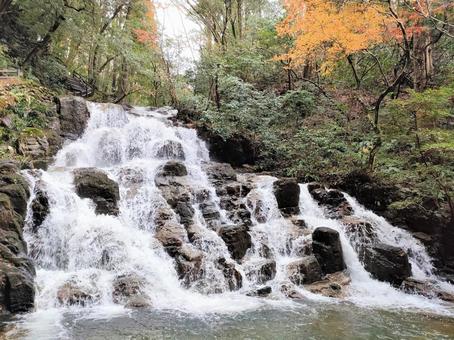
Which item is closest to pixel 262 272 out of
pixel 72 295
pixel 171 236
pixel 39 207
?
pixel 171 236

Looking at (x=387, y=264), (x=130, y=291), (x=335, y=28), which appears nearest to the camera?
(x=130, y=291)

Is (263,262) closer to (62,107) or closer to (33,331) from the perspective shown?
(33,331)

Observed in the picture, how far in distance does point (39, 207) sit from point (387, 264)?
9152mm

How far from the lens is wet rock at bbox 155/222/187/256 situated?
9758 millimetres

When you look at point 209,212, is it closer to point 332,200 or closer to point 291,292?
point 291,292

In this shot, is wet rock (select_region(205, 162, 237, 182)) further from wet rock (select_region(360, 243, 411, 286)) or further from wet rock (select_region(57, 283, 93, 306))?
wet rock (select_region(57, 283, 93, 306))

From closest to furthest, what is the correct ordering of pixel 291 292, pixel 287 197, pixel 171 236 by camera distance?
1. pixel 291 292
2. pixel 171 236
3. pixel 287 197

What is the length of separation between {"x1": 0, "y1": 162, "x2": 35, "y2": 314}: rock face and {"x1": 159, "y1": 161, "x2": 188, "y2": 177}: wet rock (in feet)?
15.3

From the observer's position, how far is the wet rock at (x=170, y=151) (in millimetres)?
16516

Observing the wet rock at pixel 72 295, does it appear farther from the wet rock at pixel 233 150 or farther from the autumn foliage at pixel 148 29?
the autumn foliage at pixel 148 29

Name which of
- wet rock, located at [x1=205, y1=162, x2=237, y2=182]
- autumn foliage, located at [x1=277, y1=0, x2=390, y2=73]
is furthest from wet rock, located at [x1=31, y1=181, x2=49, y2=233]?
autumn foliage, located at [x1=277, y1=0, x2=390, y2=73]

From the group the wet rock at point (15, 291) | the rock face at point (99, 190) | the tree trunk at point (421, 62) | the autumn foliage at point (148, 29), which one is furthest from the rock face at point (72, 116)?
the tree trunk at point (421, 62)

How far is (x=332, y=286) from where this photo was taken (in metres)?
9.53

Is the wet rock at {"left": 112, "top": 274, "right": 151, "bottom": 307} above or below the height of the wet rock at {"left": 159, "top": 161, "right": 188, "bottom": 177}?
below
